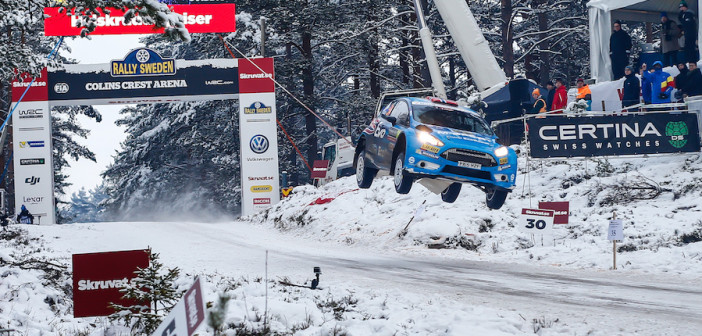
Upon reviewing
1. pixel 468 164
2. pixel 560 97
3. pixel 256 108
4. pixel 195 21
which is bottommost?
pixel 468 164

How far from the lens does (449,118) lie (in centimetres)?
1327

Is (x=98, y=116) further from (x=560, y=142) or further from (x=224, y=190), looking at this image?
(x=560, y=142)

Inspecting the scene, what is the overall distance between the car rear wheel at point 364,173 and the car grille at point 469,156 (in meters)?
1.63

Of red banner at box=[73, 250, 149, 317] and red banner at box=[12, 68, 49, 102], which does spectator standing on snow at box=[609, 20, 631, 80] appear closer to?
red banner at box=[73, 250, 149, 317]

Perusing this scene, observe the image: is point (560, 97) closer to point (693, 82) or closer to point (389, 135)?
point (693, 82)

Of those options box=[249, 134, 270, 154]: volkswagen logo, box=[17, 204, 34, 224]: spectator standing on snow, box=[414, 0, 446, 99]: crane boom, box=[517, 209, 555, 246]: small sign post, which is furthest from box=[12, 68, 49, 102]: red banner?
box=[517, 209, 555, 246]: small sign post

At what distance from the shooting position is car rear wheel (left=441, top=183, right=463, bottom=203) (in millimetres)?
14830

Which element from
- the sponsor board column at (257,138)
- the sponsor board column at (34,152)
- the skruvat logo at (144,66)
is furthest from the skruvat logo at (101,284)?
the sponsor board column at (34,152)

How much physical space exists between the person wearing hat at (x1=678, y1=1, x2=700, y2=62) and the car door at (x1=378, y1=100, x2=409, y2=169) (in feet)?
29.1

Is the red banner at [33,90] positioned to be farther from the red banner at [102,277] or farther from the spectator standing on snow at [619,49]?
the red banner at [102,277]

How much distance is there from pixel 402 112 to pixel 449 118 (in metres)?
0.81

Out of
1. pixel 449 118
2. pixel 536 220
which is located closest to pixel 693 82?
pixel 536 220

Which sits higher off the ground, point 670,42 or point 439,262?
point 670,42

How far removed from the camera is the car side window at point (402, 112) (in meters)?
13.0
